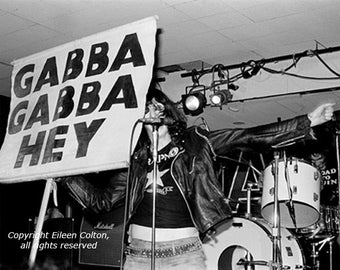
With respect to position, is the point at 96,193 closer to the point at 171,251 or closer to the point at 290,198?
the point at 171,251

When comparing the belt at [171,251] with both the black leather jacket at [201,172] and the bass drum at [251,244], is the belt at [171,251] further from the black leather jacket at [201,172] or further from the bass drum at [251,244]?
the bass drum at [251,244]

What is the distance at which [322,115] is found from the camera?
206cm

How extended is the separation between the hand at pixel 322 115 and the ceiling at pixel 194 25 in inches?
74.1

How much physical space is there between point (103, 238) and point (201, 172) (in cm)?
314

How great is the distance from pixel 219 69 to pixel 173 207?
3496 millimetres

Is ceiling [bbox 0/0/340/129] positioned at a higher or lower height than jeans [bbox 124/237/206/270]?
higher

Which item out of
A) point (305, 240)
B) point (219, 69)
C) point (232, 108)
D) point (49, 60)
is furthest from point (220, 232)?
point (49, 60)

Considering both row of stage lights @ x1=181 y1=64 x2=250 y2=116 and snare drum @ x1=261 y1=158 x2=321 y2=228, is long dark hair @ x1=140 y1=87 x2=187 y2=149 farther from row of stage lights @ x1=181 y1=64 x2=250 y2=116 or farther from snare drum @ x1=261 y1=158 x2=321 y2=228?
row of stage lights @ x1=181 y1=64 x2=250 y2=116

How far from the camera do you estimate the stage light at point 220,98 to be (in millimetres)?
5391

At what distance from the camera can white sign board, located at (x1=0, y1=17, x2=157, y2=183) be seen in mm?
1826

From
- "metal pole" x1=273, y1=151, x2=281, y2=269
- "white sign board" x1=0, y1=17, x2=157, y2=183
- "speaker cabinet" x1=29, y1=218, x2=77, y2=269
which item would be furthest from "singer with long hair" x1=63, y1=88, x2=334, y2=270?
"speaker cabinet" x1=29, y1=218, x2=77, y2=269

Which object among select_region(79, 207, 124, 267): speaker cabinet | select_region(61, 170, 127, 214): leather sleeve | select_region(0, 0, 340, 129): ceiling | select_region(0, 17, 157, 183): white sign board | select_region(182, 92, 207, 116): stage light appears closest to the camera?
select_region(0, 17, 157, 183): white sign board

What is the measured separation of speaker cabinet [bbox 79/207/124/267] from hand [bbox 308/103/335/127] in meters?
3.18

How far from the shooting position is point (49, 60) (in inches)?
Result: 87.0
